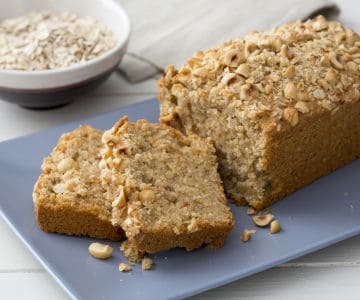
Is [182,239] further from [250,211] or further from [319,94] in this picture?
[319,94]

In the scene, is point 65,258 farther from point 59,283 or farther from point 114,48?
point 114,48

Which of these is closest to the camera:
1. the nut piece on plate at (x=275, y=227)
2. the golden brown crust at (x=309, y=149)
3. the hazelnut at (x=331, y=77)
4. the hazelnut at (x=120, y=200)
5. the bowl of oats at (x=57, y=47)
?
the hazelnut at (x=120, y=200)

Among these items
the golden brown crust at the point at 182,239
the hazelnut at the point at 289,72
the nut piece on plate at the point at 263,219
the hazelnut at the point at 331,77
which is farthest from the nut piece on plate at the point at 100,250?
the hazelnut at the point at 331,77

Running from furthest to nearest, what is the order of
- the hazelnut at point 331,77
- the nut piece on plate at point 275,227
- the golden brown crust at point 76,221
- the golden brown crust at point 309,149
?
the hazelnut at point 331,77 < the golden brown crust at point 309,149 < the nut piece on plate at point 275,227 < the golden brown crust at point 76,221

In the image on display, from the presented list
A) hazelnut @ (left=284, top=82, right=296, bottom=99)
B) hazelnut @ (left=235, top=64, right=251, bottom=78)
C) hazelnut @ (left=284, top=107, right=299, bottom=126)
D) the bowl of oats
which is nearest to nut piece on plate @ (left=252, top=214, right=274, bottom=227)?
hazelnut @ (left=284, top=107, right=299, bottom=126)

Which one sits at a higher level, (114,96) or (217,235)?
(217,235)

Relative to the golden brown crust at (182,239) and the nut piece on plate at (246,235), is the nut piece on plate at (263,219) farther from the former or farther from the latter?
the golden brown crust at (182,239)

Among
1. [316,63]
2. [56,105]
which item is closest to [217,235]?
[316,63]
